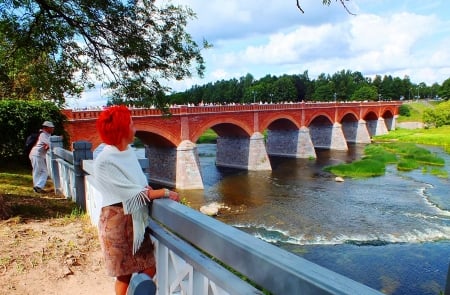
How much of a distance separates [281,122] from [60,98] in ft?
113

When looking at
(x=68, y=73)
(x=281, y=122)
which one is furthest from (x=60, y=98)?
(x=281, y=122)

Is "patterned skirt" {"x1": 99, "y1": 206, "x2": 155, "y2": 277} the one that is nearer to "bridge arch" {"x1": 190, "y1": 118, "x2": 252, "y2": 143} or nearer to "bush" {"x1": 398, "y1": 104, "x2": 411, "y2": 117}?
"bridge arch" {"x1": 190, "y1": 118, "x2": 252, "y2": 143}

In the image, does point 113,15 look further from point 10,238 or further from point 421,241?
point 421,241

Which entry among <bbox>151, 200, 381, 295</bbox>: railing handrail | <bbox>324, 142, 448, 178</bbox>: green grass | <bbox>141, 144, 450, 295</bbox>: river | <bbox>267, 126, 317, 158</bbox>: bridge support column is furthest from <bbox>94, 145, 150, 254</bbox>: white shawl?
<bbox>267, 126, 317, 158</bbox>: bridge support column

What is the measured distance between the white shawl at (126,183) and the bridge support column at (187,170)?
2436cm

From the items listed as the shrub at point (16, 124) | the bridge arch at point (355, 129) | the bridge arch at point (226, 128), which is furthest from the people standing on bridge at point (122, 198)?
the bridge arch at point (355, 129)

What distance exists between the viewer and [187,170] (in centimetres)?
2684

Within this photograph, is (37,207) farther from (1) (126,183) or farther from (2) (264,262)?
(2) (264,262)

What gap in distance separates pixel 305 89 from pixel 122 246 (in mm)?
95075

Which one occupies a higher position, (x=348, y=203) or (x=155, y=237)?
(x=155, y=237)

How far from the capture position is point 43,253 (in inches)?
187

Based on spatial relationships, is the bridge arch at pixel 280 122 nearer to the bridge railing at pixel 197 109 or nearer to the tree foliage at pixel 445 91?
the bridge railing at pixel 197 109

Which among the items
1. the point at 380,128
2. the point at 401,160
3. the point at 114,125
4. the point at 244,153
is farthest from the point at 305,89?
the point at 114,125

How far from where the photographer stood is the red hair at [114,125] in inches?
101
